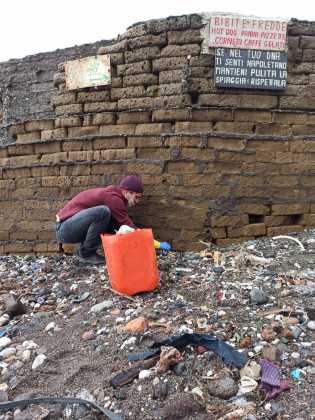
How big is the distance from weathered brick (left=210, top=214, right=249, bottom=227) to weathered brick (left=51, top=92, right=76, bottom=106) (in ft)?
6.89

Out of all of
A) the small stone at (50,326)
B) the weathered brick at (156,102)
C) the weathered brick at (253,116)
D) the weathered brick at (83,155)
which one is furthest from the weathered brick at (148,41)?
the small stone at (50,326)

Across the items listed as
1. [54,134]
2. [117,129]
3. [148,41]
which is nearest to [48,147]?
[54,134]

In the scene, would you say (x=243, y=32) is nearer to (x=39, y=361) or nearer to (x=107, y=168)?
(x=107, y=168)

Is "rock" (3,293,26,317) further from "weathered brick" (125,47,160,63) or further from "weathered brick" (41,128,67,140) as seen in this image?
"weathered brick" (125,47,160,63)

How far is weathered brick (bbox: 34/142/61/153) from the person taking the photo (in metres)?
5.21

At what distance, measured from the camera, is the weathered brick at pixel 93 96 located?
4973 mm

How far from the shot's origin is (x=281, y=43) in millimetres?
4652

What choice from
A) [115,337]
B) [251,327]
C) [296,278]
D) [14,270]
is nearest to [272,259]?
[296,278]

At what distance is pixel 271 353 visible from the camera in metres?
2.63

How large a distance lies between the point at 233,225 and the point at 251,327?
5.98 feet

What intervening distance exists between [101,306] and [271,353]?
4.80ft

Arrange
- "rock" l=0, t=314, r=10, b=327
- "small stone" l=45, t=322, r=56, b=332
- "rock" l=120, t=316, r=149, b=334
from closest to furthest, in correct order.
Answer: "rock" l=120, t=316, r=149, b=334, "small stone" l=45, t=322, r=56, b=332, "rock" l=0, t=314, r=10, b=327

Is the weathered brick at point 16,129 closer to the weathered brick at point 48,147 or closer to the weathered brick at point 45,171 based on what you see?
the weathered brick at point 48,147

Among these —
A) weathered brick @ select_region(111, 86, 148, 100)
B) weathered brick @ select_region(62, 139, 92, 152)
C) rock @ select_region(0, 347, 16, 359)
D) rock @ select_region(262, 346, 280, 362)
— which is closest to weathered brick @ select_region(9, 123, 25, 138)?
weathered brick @ select_region(62, 139, 92, 152)
